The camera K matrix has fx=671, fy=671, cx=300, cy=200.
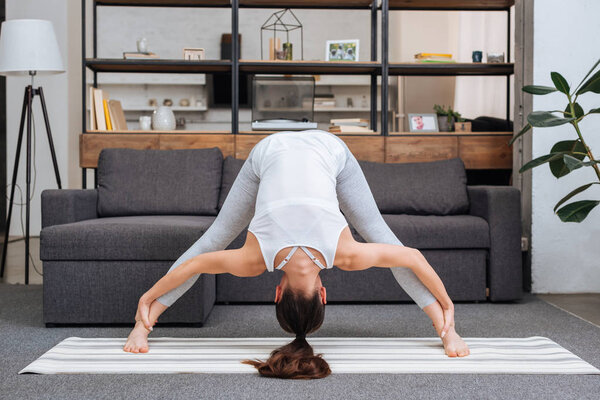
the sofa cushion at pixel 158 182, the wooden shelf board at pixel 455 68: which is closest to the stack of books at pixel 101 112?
the sofa cushion at pixel 158 182

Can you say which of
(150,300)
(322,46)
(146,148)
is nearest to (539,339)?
(150,300)

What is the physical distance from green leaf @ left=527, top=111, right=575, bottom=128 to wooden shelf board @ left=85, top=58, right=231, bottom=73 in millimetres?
2067

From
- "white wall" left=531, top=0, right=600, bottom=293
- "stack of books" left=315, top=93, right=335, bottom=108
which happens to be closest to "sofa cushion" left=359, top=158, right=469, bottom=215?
"white wall" left=531, top=0, right=600, bottom=293

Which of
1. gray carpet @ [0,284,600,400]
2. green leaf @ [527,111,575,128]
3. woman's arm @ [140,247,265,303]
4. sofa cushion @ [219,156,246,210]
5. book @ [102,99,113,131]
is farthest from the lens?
book @ [102,99,113,131]

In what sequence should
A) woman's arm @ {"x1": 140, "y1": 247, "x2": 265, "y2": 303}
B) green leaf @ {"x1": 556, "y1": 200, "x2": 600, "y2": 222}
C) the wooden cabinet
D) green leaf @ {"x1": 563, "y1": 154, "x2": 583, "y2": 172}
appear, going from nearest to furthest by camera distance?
1. woman's arm @ {"x1": 140, "y1": 247, "x2": 265, "y2": 303}
2. green leaf @ {"x1": 563, "y1": 154, "x2": 583, "y2": 172}
3. green leaf @ {"x1": 556, "y1": 200, "x2": 600, "y2": 222}
4. the wooden cabinet

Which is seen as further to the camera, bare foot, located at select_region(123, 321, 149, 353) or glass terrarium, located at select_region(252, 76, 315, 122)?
glass terrarium, located at select_region(252, 76, 315, 122)

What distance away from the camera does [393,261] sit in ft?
6.99

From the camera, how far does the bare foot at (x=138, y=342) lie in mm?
2291

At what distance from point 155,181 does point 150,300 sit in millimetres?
1543

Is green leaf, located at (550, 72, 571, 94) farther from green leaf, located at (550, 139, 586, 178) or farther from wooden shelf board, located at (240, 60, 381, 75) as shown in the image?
wooden shelf board, located at (240, 60, 381, 75)

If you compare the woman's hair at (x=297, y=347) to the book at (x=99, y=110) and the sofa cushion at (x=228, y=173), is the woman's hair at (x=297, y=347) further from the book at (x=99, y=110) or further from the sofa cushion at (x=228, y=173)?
the book at (x=99, y=110)

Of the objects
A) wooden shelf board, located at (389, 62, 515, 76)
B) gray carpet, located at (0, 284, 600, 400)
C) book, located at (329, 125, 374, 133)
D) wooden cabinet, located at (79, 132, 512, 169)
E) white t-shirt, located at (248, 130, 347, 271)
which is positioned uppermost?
wooden shelf board, located at (389, 62, 515, 76)

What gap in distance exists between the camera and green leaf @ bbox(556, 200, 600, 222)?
309cm

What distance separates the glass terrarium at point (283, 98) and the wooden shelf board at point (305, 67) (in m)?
0.08
